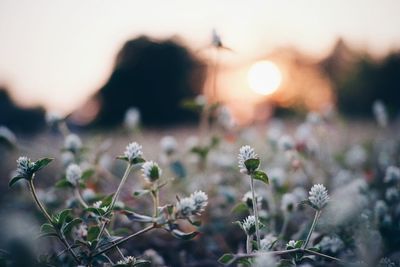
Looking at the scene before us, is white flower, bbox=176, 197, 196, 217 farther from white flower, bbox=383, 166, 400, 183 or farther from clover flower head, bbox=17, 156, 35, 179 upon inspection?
white flower, bbox=383, 166, 400, 183

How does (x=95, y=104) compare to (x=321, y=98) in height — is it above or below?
below

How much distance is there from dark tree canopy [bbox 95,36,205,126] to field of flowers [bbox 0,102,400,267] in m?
11.2

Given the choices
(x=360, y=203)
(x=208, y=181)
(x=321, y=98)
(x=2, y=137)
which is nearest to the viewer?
(x=360, y=203)

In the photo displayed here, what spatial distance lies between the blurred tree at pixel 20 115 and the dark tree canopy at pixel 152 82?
245 centimetres

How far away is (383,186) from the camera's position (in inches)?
118

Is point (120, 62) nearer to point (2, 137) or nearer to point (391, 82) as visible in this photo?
point (391, 82)

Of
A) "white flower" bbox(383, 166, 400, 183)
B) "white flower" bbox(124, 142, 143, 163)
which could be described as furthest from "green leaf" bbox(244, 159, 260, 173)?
"white flower" bbox(383, 166, 400, 183)

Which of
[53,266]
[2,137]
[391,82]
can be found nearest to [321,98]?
[391,82]

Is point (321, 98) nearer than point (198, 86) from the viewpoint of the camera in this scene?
Yes

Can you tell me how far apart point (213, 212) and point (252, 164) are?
1.36 metres

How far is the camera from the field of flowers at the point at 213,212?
4.96 ft

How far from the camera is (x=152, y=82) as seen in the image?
53.3ft

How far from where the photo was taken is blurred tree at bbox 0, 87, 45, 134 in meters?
11.7

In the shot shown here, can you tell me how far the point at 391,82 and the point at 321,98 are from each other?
3031 millimetres
